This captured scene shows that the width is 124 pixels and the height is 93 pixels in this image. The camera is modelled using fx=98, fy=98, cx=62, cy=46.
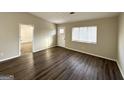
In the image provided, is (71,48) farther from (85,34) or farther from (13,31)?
(13,31)

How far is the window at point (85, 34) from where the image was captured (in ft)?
18.9

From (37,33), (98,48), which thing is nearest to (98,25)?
(98,48)

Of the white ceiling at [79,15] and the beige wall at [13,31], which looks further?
the beige wall at [13,31]

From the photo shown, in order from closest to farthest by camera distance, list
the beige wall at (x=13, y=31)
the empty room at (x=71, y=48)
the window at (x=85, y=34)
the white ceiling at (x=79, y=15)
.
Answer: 1. the empty room at (x=71, y=48)
2. the white ceiling at (x=79, y=15)
3. the beige wall at (x=13, y=31)
4. the window at (x=85, y=34)

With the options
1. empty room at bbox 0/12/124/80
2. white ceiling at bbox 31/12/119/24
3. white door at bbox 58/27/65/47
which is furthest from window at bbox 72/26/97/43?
white door at bbox 58/27/65/47

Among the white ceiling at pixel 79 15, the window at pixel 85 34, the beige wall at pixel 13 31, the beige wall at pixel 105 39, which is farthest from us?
the window at pixel 85 34

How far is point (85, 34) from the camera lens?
→ 6398 millimetres

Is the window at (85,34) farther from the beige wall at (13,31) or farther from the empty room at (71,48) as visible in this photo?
the beige wall at (13,31)

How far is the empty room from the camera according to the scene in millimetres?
3311

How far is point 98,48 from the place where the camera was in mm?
5480

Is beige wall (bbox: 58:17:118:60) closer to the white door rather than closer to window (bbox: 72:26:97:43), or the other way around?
window (bbox: 72:26:97:43)

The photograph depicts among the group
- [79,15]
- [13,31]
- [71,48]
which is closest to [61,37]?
[71,48]

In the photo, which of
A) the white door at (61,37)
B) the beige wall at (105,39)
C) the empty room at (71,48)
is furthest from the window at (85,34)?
the white door at (61,37)
